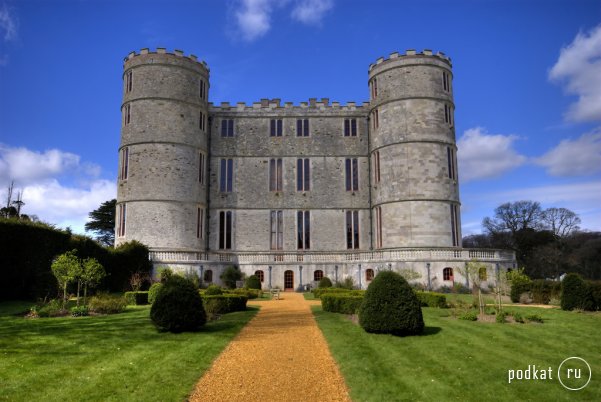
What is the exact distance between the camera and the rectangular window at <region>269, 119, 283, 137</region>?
121 feet

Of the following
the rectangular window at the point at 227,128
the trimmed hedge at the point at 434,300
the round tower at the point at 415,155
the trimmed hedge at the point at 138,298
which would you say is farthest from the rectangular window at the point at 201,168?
the trimmed hedge at the point at 434,300

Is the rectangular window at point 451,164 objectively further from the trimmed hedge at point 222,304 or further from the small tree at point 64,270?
the small tree at point 64,270

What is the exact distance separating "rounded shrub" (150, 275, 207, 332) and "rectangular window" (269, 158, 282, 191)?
23.6 metres

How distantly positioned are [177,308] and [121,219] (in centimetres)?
2223

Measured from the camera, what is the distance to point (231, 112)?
122 feet

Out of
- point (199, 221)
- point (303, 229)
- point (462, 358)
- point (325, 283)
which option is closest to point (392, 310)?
point (462, 358)

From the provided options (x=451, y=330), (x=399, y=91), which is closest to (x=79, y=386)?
(x=451, y=330)

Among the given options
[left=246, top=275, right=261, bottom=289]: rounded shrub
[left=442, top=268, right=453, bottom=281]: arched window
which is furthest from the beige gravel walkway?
[left=442, top=268, right=453, bottom=281]: arched window

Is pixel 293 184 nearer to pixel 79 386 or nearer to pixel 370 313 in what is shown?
pixel 370 313

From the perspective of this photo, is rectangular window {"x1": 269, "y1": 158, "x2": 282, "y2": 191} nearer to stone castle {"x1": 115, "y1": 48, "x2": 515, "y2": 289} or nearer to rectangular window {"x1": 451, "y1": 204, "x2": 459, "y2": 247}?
stone castle {"x1": 115, "y1": 48, "x2": 515, "y2": 289}

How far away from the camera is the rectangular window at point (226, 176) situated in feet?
118

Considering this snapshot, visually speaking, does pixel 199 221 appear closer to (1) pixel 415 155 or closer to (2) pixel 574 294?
(1) pixel 415 155

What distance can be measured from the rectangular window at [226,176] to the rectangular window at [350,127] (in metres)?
9.60

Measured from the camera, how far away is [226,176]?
36.2 m
